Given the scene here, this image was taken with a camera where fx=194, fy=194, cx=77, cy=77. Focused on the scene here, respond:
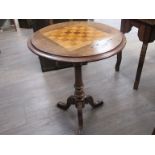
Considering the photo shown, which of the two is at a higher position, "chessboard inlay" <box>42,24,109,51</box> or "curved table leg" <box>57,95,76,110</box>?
"chessboard inlay" <box>42,24,109,51</box>

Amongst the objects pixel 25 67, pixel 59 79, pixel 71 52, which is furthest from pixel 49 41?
pixel 25 67

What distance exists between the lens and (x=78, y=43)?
1.01m

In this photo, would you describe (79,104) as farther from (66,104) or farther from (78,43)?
(78,43)

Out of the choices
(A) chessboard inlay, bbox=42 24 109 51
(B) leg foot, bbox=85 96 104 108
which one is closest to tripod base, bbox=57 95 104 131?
(B) leg foot, bbox=85 96 104 108

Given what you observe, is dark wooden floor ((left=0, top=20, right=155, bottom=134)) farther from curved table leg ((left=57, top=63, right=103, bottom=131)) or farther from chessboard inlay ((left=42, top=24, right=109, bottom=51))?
chessboard inlay ((left=42, top=24, right=109, bottom=51))

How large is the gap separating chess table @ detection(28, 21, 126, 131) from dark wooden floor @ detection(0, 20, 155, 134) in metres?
0.23

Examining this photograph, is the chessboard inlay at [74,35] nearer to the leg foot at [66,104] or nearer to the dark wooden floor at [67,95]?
the leg foot at [66,104]

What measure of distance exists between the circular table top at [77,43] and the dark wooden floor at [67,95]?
0.65 meters

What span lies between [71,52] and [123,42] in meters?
0.30

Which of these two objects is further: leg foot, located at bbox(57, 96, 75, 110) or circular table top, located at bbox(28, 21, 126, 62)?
leg foot, located at bbox(57, 96, 75, 110)

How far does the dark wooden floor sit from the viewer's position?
1405 mm

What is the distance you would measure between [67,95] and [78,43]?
79cm

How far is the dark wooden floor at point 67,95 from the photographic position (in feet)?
4.61

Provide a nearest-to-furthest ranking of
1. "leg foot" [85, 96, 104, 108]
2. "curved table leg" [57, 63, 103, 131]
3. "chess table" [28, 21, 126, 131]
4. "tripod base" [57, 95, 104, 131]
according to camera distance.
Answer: "chess table" [28, 21, 126, 131] < "curved table leg" [57, 63, 103, 131] < "tripod base" [57, 95, 104, 131] < "leg foot" [85, 96, 104, 108]
